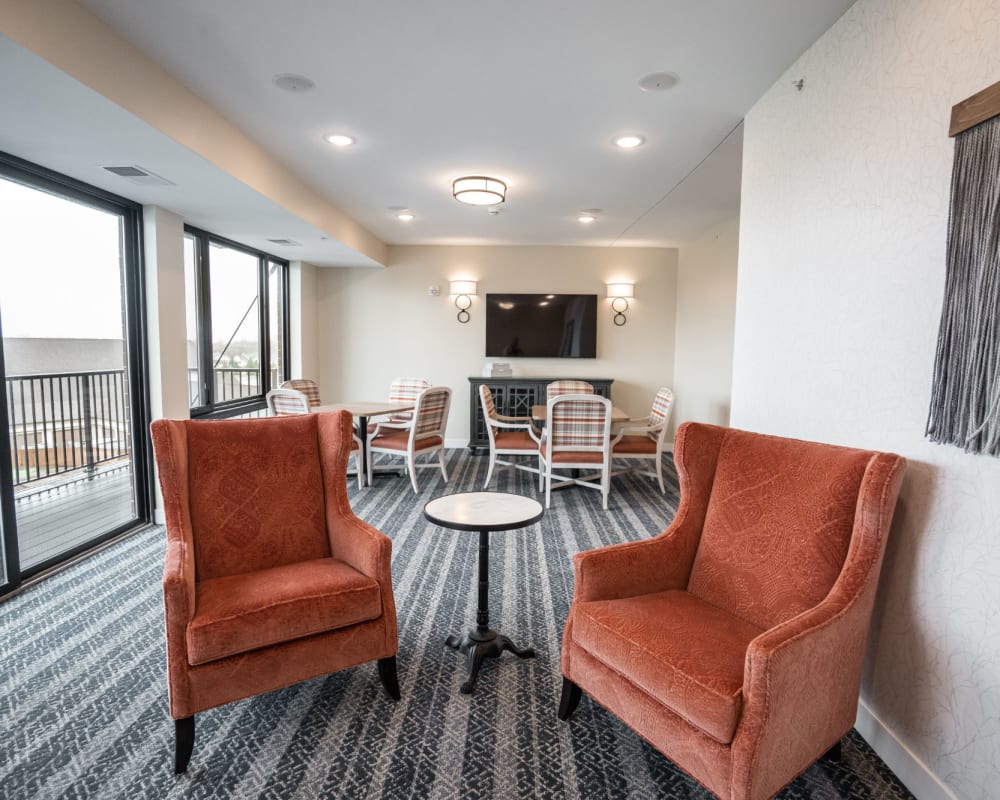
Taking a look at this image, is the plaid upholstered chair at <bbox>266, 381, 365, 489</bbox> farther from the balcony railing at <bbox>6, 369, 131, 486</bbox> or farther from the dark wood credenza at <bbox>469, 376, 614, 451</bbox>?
the dark wood credenza at <bbox>469, 376, 614, 451</bbox>

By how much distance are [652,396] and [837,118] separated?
4728 millimetres

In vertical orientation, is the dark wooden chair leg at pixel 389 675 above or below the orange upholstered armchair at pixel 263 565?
below

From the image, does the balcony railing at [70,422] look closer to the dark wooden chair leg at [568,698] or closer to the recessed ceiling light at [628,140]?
the dark wooden chair leg at [568,698]

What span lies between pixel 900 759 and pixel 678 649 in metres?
0.80

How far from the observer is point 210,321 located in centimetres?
449

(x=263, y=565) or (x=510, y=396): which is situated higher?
(x=510, y=396)

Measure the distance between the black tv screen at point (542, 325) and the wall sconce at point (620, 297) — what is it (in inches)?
9.4

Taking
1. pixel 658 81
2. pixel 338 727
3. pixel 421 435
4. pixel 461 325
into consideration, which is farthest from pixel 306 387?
pixel 658 81

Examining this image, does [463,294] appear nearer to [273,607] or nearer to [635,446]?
[635,446]

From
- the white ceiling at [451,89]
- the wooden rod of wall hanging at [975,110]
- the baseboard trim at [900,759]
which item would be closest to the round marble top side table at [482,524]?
the baseboard trim at [900,759]

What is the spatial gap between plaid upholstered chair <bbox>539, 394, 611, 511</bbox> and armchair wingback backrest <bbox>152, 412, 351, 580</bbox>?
2.06 metres

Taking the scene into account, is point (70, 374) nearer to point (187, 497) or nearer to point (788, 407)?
point (187, 497)

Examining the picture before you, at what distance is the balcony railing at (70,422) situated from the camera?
151 inches

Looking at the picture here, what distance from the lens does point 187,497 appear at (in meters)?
1.89
